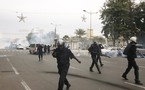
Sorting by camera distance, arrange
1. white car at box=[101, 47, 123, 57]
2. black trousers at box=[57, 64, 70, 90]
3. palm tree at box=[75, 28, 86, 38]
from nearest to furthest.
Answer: black trousers at box=[57, 64, 70, 90], white car at box=[101, 47, 123, 57], palm tree at box=[75, 28, 86, 38]

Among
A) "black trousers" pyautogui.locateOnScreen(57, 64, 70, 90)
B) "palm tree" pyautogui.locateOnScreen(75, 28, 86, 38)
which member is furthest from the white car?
"palm tree" pyautogui.locateOnScreen(75, 28, 86, 38)

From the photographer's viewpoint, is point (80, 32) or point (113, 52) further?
point (80, 32)

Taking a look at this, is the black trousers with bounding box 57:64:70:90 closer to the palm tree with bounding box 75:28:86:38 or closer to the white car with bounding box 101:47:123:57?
the white car with bounding box 101:47:123:57

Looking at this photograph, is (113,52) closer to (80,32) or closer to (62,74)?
(62,74)

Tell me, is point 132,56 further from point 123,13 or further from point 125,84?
point 123,13

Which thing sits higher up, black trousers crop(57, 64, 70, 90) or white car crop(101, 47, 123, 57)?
black trousers crop(57, 64, 70, 90)

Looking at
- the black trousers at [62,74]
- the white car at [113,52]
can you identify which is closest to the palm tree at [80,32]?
the white car at [113,52]

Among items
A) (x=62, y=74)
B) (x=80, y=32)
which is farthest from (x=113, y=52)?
(x=80, y=32)

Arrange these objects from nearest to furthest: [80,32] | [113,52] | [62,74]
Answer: [62,74]
[113,52]
[80,32]

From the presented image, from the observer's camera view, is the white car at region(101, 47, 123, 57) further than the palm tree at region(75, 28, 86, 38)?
No

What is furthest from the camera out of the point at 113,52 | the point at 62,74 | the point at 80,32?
the point at 80,32

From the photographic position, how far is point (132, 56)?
1630 centimetres

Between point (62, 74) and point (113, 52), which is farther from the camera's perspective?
point (113, 52)

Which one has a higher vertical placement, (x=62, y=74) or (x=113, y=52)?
(x=62, y=74)
